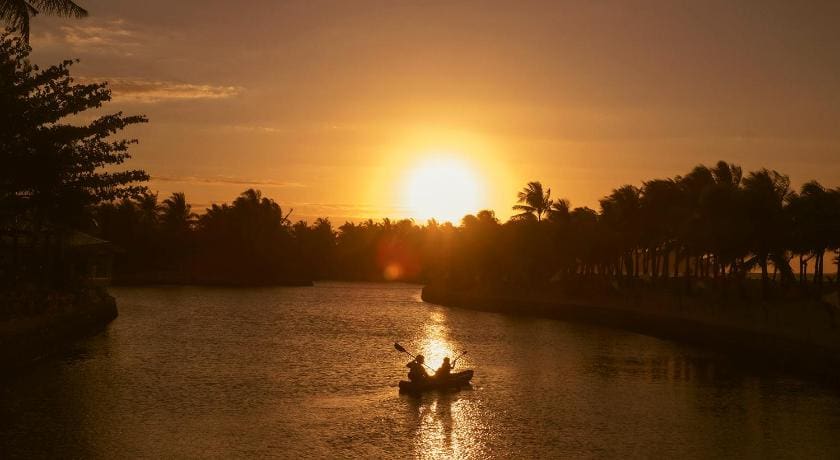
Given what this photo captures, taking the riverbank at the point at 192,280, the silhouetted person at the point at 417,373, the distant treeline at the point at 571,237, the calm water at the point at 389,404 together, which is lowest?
the calm water at the point at 389,404

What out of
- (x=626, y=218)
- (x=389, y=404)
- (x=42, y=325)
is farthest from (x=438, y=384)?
(x=626, y=218)

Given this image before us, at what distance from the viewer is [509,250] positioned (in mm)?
102625

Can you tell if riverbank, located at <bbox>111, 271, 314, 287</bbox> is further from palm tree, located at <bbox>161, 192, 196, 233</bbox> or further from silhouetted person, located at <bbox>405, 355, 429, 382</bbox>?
silhouetted person, located at <bbox>405, 355, 429, 382</bbox>

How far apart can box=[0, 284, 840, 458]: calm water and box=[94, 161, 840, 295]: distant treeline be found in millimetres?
16581

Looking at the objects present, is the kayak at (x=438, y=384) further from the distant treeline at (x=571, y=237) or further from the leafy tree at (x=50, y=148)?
the distant treeline at (x=571, y=237)

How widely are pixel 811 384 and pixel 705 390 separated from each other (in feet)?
15.6

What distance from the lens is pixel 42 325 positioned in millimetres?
39344

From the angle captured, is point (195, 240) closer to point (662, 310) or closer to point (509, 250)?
point (509, 250)

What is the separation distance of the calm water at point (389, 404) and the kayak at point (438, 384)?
72 centimetres

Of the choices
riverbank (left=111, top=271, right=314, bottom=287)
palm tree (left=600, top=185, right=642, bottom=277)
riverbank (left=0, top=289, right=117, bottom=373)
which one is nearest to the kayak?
riverbank (left=0, top=289, right=117, bottom=373)

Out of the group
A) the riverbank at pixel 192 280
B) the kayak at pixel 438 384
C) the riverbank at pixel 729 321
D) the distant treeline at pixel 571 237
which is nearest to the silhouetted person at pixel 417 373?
the kayak at pixel 438 384

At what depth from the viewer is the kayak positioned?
3145 cm

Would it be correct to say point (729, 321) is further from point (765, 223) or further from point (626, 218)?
point (626, 218)

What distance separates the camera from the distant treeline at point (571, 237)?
2425 inches
